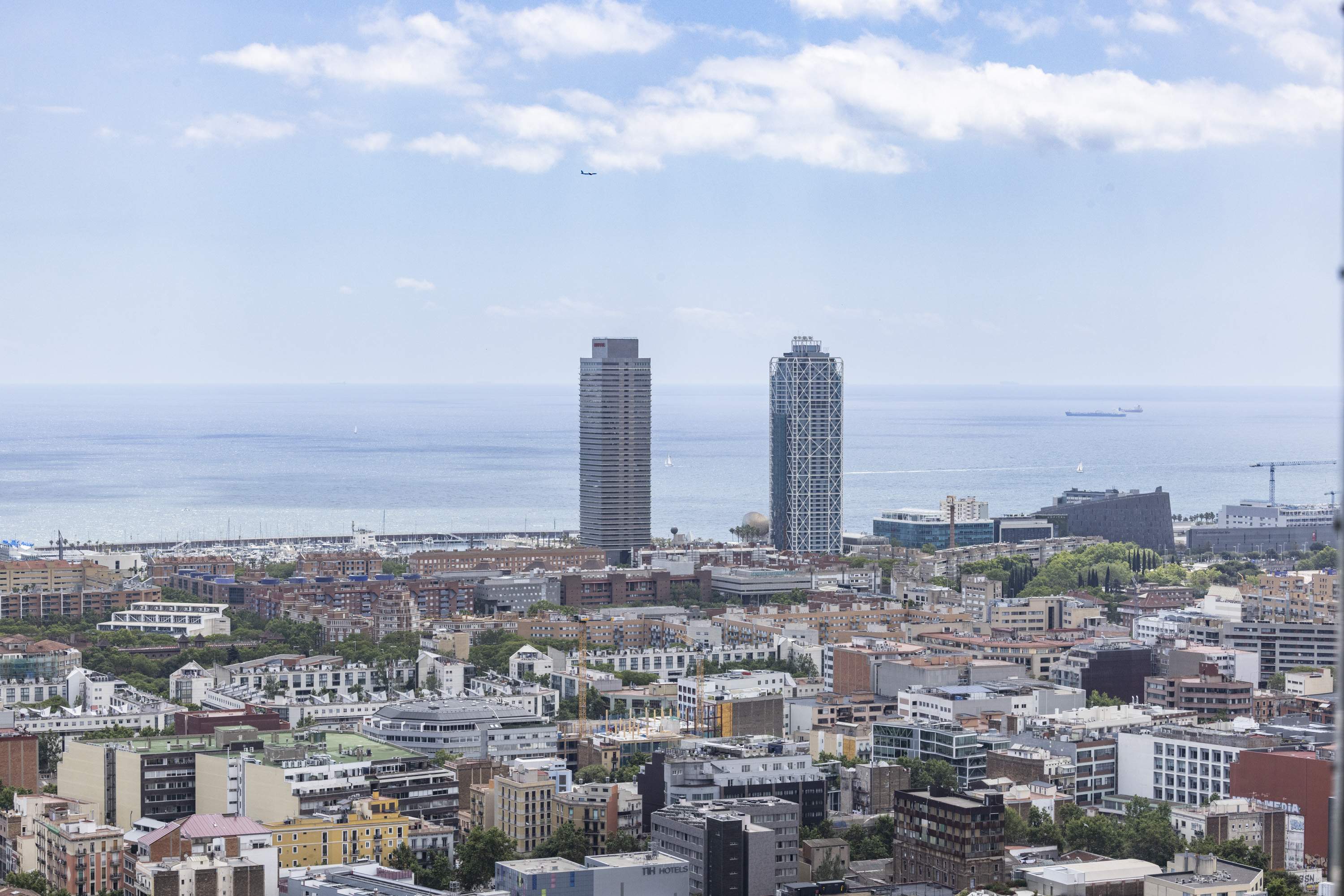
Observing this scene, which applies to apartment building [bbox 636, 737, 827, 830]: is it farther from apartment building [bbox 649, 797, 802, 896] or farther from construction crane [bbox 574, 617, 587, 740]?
construction crane [bbox 574, 617, 587, 740]

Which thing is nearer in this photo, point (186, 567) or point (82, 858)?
point (82, 858)

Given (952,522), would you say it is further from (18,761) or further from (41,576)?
(18,761)

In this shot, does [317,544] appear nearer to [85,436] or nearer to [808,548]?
[808,548]

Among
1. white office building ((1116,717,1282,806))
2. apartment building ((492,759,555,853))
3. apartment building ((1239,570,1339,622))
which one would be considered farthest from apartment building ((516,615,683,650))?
apartment building ((492,759,555,853))

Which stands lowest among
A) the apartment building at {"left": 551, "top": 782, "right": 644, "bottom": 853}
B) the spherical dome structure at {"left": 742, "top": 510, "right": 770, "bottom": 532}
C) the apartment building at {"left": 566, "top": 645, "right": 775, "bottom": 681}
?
the apartment building at {"left": 551, "top": 782, "right": 644, "bottom": 853}

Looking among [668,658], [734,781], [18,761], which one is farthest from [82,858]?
[668,658]

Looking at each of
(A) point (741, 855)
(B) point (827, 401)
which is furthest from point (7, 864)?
(B) point (827, 401)
